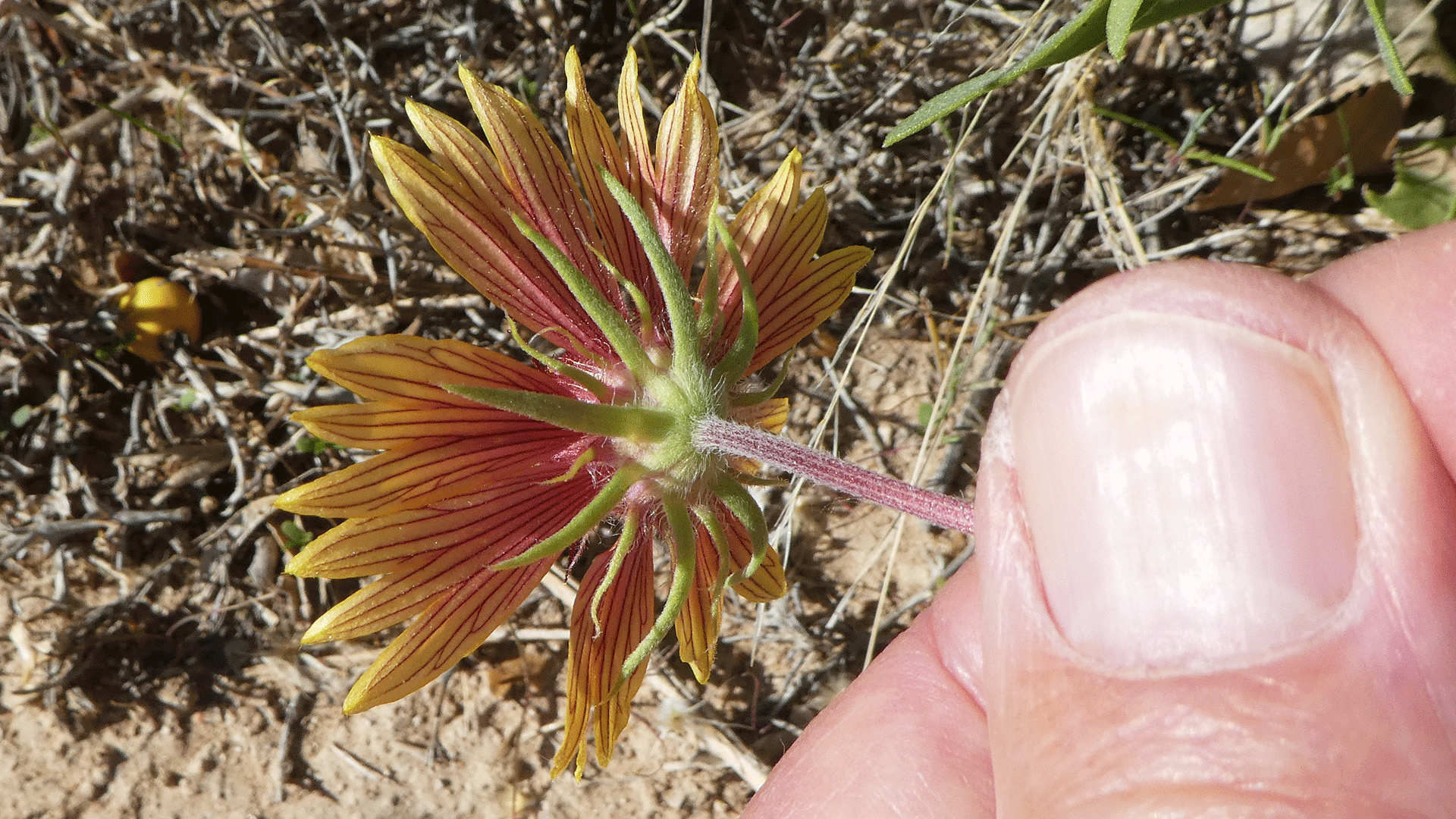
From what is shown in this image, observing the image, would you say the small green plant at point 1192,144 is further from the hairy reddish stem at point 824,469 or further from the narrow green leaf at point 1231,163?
the hairy reddish stem at point 824,469

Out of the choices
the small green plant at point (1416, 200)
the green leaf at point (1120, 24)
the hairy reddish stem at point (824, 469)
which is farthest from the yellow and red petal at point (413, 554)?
the small green plant at point (1416, 200)

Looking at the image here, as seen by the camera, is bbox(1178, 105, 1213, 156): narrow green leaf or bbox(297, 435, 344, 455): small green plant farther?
bbox(297, 435, 344, 455): small green plant

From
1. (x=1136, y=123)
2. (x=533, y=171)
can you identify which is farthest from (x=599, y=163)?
(x=1136, y=123)

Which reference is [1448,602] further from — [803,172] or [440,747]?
[440,747]

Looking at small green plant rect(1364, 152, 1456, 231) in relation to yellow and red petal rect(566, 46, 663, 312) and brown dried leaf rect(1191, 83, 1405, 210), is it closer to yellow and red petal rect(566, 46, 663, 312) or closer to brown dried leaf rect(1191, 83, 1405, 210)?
brown dried leaf rect(1191, 83, 1405, 210)

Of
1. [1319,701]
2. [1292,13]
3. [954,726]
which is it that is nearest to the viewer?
[1319,701]

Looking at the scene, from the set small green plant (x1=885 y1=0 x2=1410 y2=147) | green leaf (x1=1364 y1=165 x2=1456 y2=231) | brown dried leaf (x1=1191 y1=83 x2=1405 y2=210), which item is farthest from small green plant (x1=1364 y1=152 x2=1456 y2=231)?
small green plant (x1=885 y1=0 x2=1410 y2=147)

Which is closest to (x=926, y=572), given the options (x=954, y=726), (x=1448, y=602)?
(x=954, y=726)
